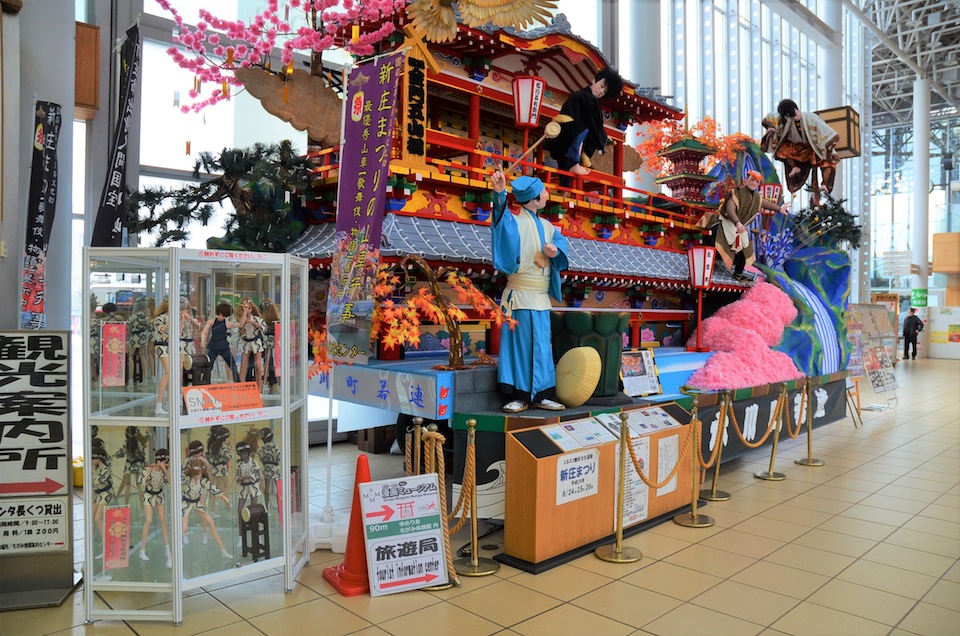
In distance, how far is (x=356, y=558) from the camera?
157 inches

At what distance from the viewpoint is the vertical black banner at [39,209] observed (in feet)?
17.2

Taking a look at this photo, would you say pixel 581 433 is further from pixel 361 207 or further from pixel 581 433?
pixel 361 207

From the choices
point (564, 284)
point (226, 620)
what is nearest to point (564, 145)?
point (564, 284)

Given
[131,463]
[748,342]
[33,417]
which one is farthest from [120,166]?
[748,342]

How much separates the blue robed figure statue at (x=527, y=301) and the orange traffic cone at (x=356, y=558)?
141 centimetres

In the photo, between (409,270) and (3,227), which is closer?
(3,227)

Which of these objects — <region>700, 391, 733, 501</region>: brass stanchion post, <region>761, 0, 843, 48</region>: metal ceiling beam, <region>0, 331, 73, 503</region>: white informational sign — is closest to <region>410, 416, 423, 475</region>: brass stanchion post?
<region>0, 331, 73, 503</region>: white informational sign

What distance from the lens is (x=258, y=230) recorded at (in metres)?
5.64

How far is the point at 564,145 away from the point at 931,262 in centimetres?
2351

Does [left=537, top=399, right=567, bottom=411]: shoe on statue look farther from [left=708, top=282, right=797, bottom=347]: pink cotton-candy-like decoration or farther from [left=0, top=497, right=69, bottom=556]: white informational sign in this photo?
[left=708, top=282, right=797, bottom=347]: pink cotton-candy-like decoration

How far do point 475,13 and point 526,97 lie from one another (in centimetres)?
127

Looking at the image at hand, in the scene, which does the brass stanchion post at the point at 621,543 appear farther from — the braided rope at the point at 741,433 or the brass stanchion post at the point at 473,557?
the braided rope at the point at 741,433

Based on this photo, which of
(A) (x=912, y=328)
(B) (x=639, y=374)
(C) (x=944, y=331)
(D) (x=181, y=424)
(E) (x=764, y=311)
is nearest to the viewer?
(D) (x=181, y=424)

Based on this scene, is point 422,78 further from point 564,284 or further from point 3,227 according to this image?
point 3,227
